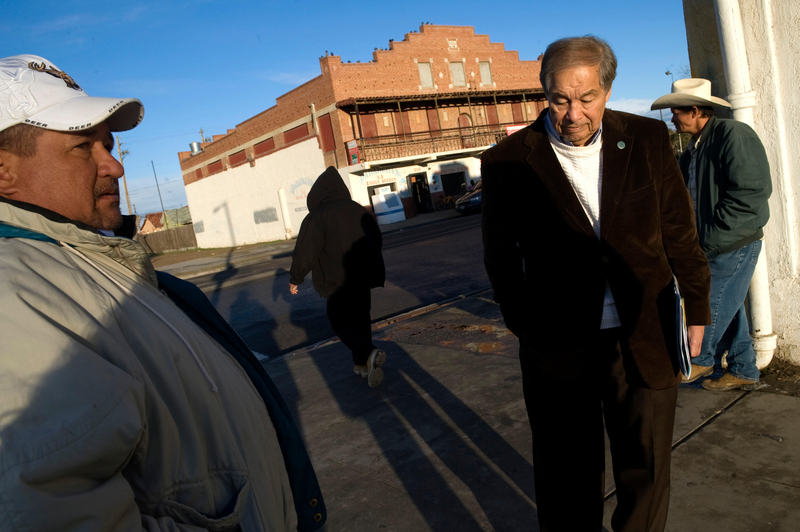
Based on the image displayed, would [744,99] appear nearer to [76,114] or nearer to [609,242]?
[609,242]

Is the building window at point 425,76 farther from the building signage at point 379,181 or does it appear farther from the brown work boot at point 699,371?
the brown work boot at point 699,371

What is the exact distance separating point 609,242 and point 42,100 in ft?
6.04

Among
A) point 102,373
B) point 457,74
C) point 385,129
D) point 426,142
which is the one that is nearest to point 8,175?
point 102,373

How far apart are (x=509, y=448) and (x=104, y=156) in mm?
2672

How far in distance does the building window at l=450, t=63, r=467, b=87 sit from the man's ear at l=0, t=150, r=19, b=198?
38.3m

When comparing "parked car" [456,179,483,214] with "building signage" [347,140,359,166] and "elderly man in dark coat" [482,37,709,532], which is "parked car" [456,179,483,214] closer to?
"building signage" [347,140,359,166]

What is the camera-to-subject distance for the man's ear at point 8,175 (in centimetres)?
120

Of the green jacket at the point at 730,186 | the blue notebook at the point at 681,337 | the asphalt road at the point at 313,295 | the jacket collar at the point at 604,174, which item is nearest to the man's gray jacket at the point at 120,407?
Result: the jacket collar at the point at 604,174

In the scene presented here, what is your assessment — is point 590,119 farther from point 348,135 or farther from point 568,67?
point 348,135

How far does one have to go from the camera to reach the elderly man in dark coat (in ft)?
6.95

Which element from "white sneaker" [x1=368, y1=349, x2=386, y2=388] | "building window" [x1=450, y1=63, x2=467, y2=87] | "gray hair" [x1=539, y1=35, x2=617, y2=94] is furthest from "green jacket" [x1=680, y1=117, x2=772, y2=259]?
"building window" [x1=450, y1=63, x2=467, y2=87]

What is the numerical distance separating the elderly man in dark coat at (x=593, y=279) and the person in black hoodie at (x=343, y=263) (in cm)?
274

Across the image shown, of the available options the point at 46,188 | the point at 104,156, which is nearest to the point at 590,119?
the point at 104,156

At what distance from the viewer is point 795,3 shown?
3.46 m
